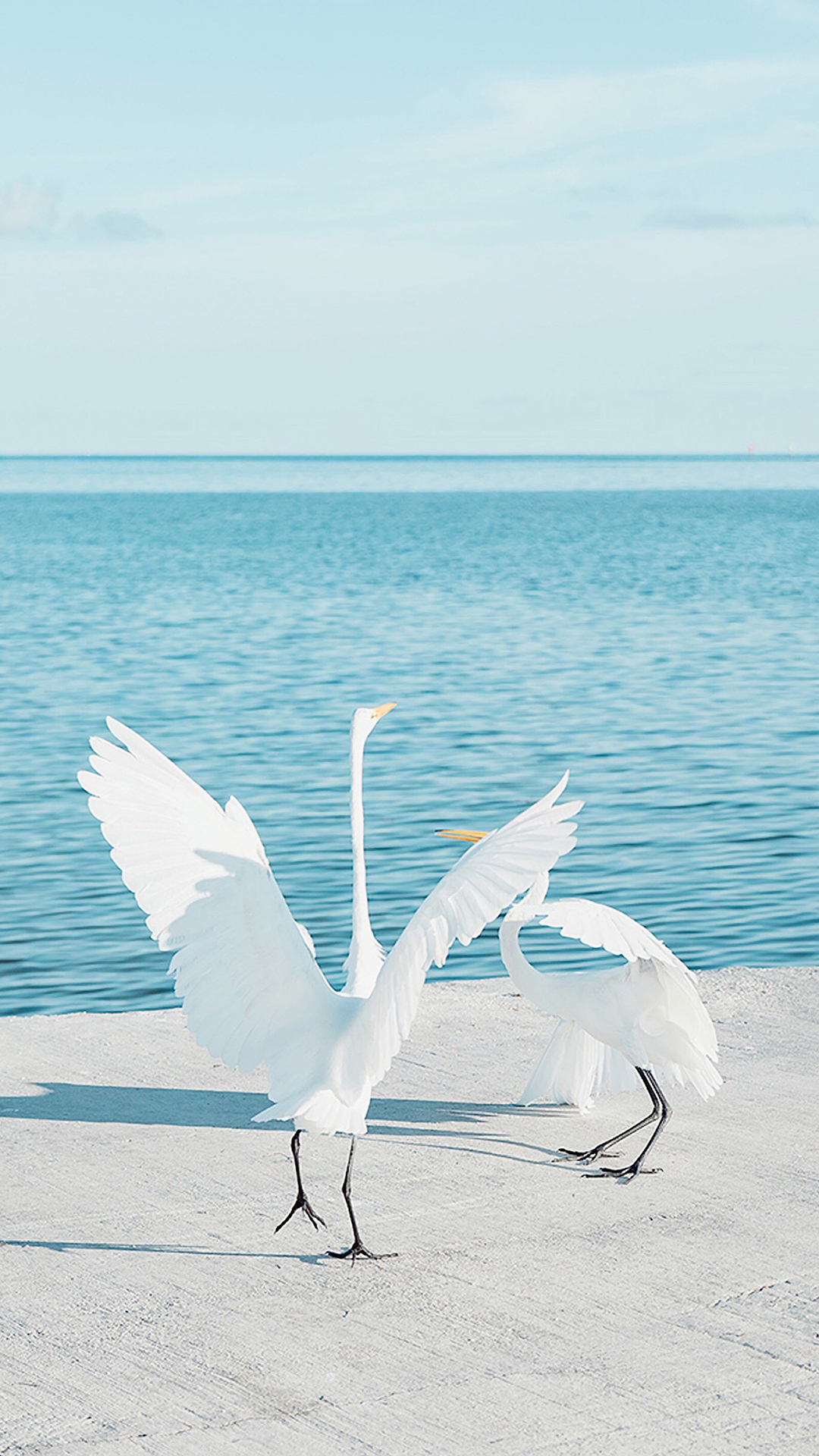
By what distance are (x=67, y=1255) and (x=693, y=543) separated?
71.5 metres

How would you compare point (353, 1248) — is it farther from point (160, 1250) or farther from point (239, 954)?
point (239, 954)

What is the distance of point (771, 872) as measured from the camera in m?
14.5

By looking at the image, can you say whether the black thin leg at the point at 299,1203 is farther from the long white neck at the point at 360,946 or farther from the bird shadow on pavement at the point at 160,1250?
the long white neck at the point at 360,946

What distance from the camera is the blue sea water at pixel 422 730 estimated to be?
43.7ft

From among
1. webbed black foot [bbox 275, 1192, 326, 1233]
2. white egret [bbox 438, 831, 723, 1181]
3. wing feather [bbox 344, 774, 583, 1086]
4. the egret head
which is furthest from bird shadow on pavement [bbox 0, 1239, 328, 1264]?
the egret head

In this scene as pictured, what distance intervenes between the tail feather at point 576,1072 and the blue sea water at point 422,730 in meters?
4.59

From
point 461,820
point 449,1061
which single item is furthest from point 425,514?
point 449,1061

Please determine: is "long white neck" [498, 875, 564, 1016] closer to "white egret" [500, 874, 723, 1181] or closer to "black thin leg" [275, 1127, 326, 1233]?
"white egret" [500, 874, 723, 1181]

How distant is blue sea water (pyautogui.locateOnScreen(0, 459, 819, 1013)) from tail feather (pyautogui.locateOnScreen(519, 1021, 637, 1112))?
4585mm

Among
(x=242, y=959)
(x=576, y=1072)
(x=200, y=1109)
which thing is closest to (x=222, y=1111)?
(x=200, y=1109)

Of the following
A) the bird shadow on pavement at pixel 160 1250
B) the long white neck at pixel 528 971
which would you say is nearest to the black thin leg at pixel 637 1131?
the long white neck at pixel 528 971

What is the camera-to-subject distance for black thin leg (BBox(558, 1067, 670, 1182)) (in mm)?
6164

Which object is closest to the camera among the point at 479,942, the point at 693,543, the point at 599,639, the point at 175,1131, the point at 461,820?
the point at 175,1131

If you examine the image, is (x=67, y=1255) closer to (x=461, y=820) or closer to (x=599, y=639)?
(x=461, y=820)
